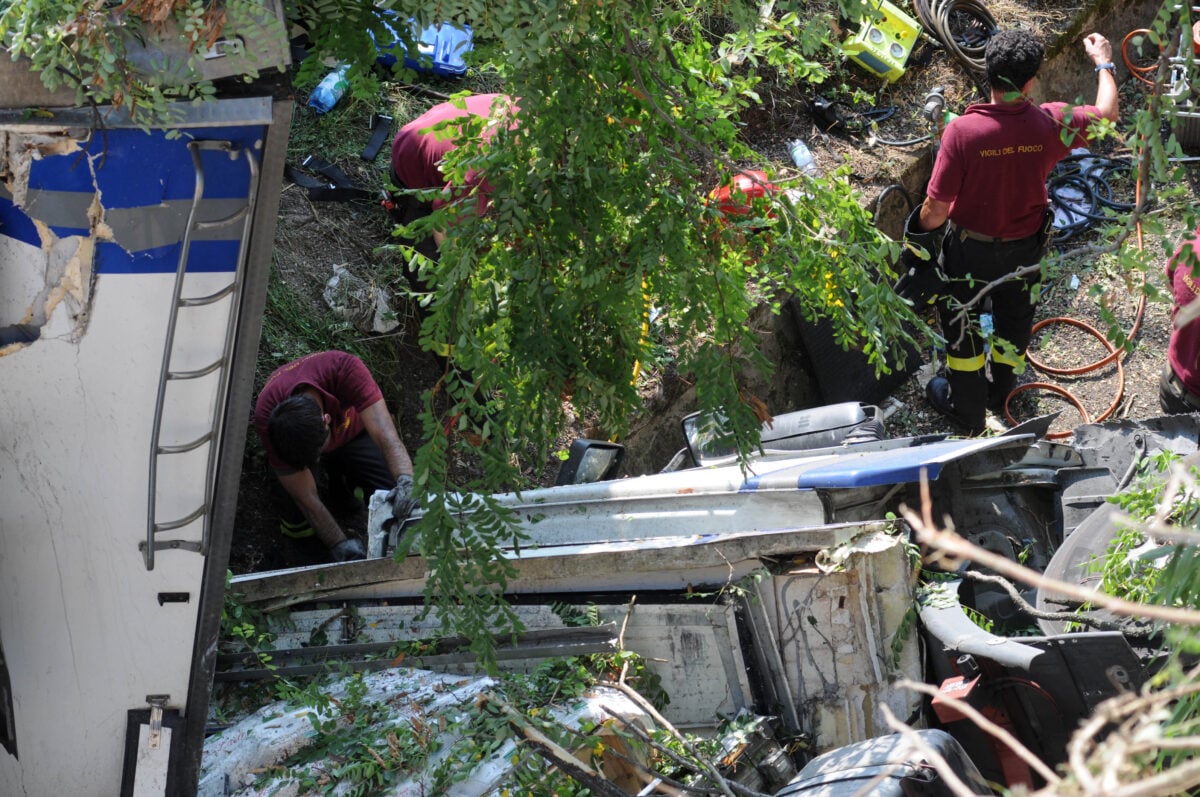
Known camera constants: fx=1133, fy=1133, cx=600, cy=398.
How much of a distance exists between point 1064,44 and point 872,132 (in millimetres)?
2271

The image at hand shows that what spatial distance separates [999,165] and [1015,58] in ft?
1.68

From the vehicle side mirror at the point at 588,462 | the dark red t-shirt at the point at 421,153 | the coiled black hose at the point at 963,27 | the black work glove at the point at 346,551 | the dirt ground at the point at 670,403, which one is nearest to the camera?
the vehicle side mirror at the point at 588,462

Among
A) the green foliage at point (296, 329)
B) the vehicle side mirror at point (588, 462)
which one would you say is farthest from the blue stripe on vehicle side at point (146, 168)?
the green foliage at point (296, 329)

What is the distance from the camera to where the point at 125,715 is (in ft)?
11.4

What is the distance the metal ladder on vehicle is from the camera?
2.92m

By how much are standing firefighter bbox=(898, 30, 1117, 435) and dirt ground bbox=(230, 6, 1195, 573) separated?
0.36 m

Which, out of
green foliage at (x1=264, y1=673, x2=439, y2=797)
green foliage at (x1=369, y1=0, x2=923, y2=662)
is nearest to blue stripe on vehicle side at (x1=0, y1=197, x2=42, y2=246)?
green foliage at (x1=369, y1=0, x2=923, y2=662)

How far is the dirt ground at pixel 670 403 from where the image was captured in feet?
19.5

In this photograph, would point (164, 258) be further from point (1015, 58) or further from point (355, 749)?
point (1015, 58)

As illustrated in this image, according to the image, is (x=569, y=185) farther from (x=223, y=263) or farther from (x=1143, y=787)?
(x=1143, y=787)

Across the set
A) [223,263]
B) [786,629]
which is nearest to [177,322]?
[223,263]

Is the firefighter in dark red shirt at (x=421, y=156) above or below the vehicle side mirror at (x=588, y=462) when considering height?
above

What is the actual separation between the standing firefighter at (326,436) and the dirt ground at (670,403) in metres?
0.31

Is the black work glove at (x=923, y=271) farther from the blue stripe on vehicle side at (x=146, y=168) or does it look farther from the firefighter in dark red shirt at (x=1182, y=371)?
the blue stripe on vehicle side at (x=146, y=168)
